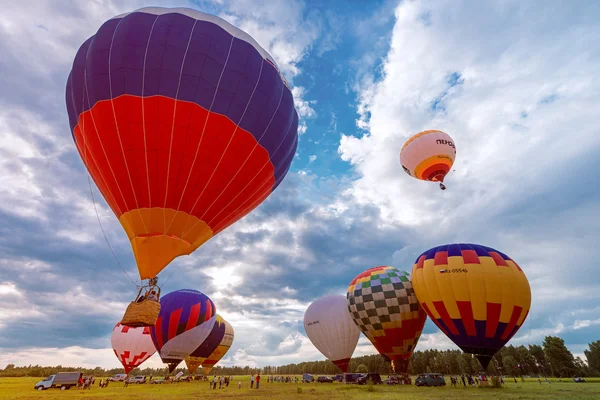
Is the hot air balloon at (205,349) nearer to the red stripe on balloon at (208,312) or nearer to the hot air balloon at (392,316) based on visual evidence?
the red stripe on balloon at (208,312)

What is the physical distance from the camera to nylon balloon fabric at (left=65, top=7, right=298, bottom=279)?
1045 centimetres

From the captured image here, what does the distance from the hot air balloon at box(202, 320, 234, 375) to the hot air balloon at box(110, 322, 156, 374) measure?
6033 millimetres

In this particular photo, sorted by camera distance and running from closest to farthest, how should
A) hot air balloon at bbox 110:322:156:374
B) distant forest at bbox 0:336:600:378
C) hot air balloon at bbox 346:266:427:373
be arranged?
hot air balloon at bbox 346:266:427:373
hot air balloon at bbox 110:322:156:374
distant forest at bbox 0:336:600:378

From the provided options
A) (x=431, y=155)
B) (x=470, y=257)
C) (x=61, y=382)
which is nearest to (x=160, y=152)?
(x=470, y=257)

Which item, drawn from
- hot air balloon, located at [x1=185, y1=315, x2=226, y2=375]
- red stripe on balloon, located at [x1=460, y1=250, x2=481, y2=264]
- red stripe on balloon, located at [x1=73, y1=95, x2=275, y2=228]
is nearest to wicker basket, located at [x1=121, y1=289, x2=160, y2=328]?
red stripe on balloon, located at [x1=73, y1=95, x2=275, y2=228]

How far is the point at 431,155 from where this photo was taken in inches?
984

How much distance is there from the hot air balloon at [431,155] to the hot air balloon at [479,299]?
867 centimetres

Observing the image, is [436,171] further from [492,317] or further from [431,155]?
[492,317]

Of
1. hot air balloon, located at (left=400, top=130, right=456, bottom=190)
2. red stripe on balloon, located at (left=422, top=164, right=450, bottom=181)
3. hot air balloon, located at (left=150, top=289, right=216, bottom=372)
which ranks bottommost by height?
hot air balloon, located at (left=150, top=289, right=216, bottom=372)

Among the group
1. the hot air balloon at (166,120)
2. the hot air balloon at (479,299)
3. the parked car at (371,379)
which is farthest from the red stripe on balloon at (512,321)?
the hot air balloon at (166,120)

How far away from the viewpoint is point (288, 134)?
1343cm

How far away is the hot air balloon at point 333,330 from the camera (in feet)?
85.5

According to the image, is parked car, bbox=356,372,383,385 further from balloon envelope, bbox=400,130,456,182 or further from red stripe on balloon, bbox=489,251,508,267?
balloon envelope, bbox=400,130,456,182

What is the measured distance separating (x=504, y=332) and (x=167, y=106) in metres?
18.8
